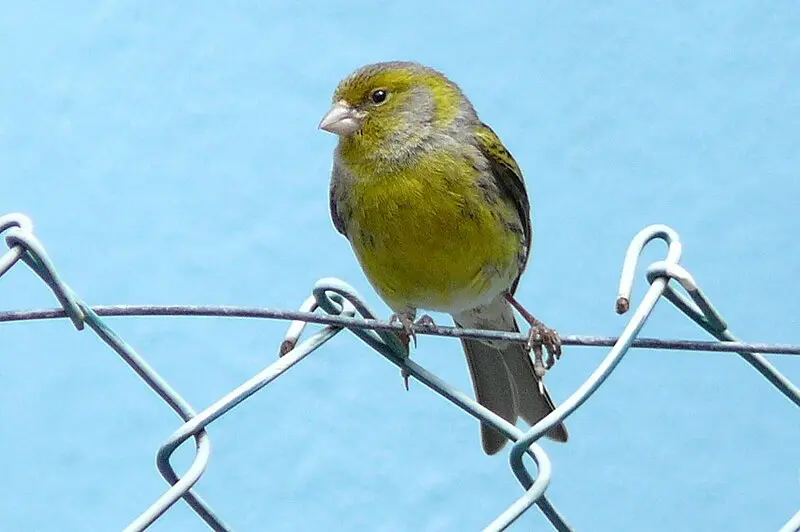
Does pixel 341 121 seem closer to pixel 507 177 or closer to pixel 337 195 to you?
pixel 337 195

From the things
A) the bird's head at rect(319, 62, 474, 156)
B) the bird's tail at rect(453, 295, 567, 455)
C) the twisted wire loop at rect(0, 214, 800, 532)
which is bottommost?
the twisted wire loop at rect(0, 214, 800, 532)

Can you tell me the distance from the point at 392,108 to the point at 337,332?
635 mm

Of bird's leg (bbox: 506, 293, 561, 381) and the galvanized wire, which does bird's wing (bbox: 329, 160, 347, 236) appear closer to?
bird's leg (bbox: 506, 293, 561, 381)

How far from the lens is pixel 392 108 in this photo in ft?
4.13

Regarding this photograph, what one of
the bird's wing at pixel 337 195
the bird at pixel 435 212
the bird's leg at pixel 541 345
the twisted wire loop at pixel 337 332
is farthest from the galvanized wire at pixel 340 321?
the bird's wing at pixel 337 195

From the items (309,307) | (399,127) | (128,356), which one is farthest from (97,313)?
(399,127)

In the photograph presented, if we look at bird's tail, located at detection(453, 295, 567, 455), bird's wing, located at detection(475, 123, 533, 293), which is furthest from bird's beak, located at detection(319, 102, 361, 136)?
bird's tail, located at detection(453, 295, 567, 455)

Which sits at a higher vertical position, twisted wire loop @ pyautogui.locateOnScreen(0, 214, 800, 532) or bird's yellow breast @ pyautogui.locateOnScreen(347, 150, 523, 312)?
bird's yellow breast @ pyautogui.locateOnScreen(347, 150, 523, 312)

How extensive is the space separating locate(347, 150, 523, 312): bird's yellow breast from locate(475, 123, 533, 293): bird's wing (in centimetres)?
2

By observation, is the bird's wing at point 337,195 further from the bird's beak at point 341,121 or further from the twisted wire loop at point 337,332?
the twisted wire loop at point 337,332

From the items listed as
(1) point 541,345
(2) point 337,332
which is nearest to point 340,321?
(2) point 337,332

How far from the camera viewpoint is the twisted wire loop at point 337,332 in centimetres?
55

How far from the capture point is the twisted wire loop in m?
0.55

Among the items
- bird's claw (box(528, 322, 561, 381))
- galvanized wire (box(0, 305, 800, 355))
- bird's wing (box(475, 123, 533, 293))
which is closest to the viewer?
galvanized wire (box(0, 305, 800, 355))
